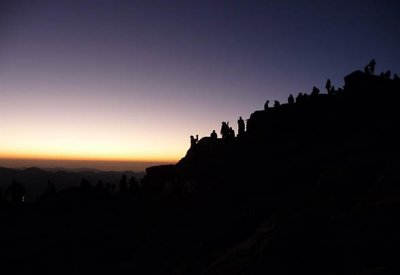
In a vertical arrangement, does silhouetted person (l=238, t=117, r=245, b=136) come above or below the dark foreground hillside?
above

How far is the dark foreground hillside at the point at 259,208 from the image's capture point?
1834 centimetres

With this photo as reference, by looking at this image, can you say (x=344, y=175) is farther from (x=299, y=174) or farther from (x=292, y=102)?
(x=292, y=102)

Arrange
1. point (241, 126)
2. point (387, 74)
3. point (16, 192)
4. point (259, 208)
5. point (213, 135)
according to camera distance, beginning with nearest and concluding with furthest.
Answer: point (259, 208), point (16, 192), point (387, 74), point (241, 126), point (213, 135)

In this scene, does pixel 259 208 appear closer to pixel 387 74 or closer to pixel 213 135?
pixel 213 135

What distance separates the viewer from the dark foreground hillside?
1834 cm

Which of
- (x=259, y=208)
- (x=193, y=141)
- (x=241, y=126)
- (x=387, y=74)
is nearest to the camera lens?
(x=259, y=208)

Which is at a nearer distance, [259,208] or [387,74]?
[259,208]

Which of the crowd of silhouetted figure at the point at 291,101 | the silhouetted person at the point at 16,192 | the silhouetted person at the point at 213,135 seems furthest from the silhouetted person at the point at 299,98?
the silhouetted person at the point at 16,192

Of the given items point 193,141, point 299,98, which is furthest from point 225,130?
point 299,98

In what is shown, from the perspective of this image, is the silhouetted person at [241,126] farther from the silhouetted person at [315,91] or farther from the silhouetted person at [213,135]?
the silhouetted person at [315,91]

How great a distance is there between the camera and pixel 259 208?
35719mm

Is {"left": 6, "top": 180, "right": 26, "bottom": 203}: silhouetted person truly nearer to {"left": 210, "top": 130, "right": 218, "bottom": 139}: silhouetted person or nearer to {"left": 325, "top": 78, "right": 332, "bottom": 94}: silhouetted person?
{"left": 210, "top": 130, "right": 218, "bottom": 139}: silhouetted person

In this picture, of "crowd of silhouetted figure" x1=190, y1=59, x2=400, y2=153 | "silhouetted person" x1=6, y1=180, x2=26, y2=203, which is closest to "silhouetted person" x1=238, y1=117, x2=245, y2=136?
"crowd of silhouetted figure" x1=190, y1=59, x2=400, y2=153

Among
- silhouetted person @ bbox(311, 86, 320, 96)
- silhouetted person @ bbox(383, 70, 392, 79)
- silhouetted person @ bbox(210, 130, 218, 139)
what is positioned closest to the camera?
silhouetted person @ bbox(383, 70, 392, 79)
